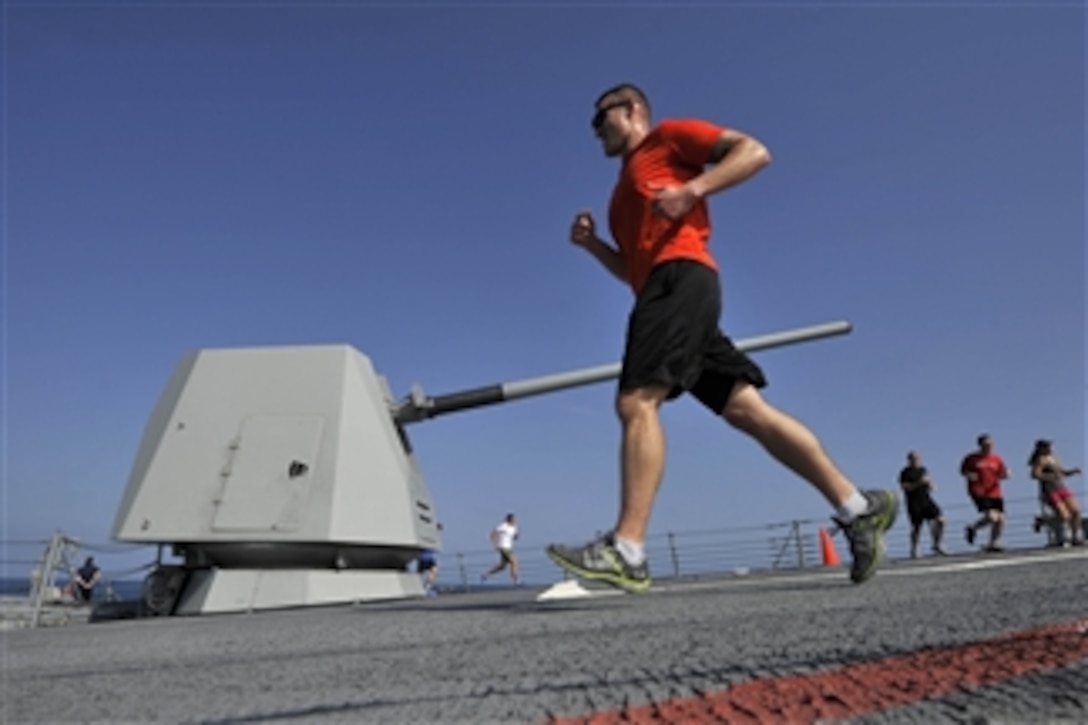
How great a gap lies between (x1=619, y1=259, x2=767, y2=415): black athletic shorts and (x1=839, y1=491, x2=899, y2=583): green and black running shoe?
0.59 metres

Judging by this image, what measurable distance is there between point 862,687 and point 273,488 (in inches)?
253

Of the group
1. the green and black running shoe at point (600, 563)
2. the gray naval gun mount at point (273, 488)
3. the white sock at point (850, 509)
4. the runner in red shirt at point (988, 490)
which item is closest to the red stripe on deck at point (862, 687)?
the green and black running shoe at point (600, 563)

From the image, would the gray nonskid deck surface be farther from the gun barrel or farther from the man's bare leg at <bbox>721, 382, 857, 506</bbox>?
the gun barrel

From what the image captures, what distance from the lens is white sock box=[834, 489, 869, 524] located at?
257cm

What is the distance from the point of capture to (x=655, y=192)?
8.54 ft

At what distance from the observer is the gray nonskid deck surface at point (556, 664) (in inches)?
32.3

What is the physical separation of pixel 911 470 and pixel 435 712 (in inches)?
437

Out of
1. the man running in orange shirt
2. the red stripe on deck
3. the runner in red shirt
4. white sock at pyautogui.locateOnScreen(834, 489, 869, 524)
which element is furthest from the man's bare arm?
the runner in red shirt

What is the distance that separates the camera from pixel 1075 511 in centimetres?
892

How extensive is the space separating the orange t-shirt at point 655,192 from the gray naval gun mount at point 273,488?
14.9 ft

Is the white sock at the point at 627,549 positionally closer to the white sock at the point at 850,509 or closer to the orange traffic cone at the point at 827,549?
the white sock at the point at 850,509

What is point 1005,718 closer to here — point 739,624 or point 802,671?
point 802,671

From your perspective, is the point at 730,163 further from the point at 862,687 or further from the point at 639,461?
the point at 862,687

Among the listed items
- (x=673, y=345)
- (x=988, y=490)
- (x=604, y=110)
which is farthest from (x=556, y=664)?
(x=988, y=490)
